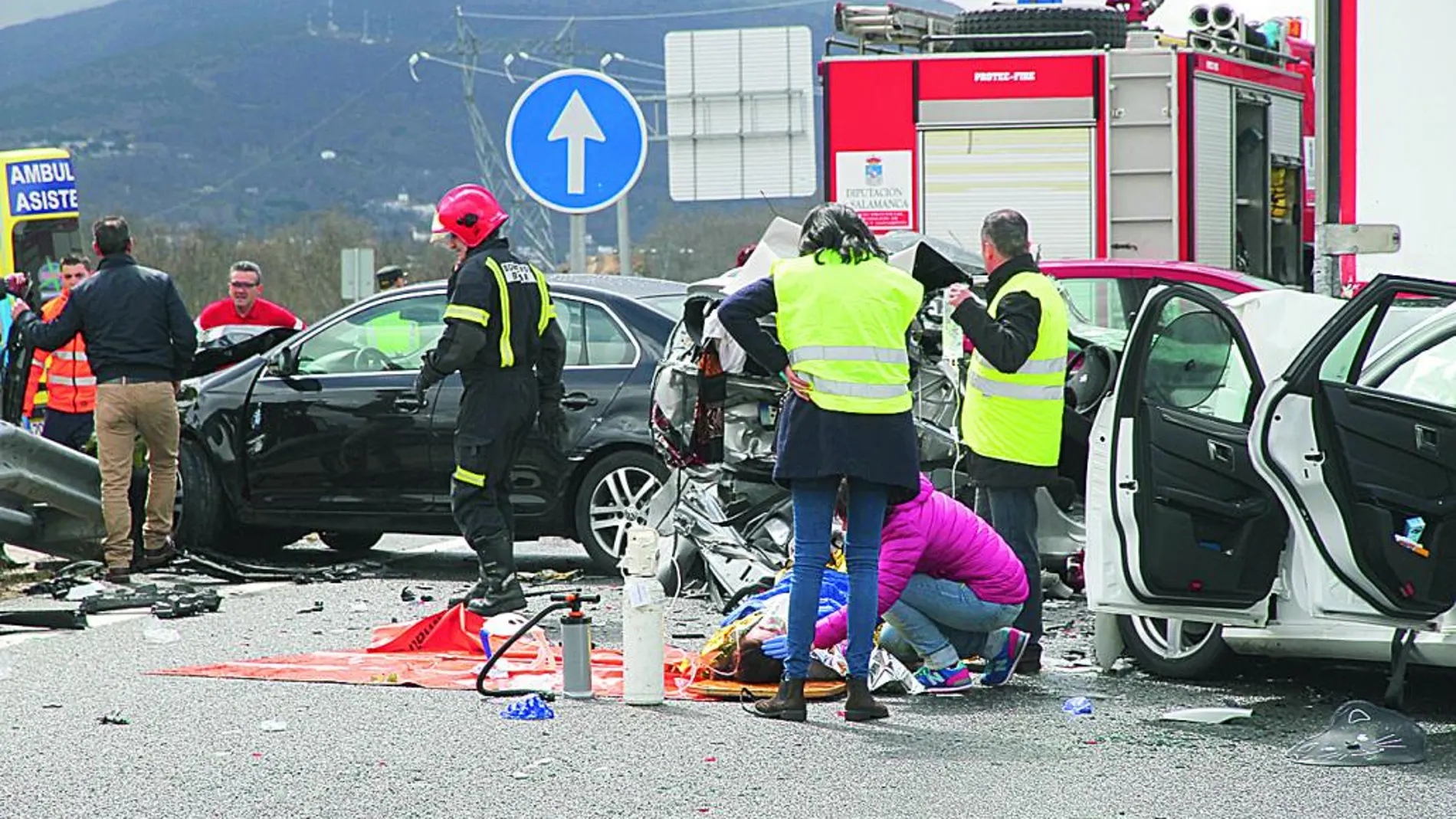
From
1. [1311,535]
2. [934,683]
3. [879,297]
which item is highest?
[879,297]

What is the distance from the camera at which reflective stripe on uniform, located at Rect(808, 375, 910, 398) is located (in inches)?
289

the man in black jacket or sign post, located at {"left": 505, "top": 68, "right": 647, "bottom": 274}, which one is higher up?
sign post, located at {"left": 505, "top": 68, "right": 647, "bottom": 274}

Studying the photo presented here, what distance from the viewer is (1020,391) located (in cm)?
830

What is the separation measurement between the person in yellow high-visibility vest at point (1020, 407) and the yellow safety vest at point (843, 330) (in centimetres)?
93

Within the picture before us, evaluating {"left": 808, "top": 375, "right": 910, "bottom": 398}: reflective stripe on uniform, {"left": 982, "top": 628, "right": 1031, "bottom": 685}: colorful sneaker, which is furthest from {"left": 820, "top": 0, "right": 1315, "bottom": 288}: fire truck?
{"left": 808, "top": 375, "right": 910, "bottom": 398}: reflective stripe on uniform

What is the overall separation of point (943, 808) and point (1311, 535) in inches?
73.7

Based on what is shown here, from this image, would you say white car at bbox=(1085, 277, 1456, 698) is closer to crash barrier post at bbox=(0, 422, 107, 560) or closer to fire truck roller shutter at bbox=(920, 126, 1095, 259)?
fire truck roller shutter at bbox=(920, 126, 1095, 259)

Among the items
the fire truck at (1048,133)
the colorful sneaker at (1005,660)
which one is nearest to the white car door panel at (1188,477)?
the colorful sneaker at (1005,660)

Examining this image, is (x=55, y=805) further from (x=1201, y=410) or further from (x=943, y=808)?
(x=1201, y=410)

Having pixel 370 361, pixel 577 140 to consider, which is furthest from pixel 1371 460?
pixel 577 140

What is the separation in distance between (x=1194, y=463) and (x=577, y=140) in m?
6.12

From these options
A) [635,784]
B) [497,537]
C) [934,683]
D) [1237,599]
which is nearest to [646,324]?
[497,537]

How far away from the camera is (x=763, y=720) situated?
7.32m

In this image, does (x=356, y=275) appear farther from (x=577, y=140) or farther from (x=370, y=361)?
(x=370, y=361)
